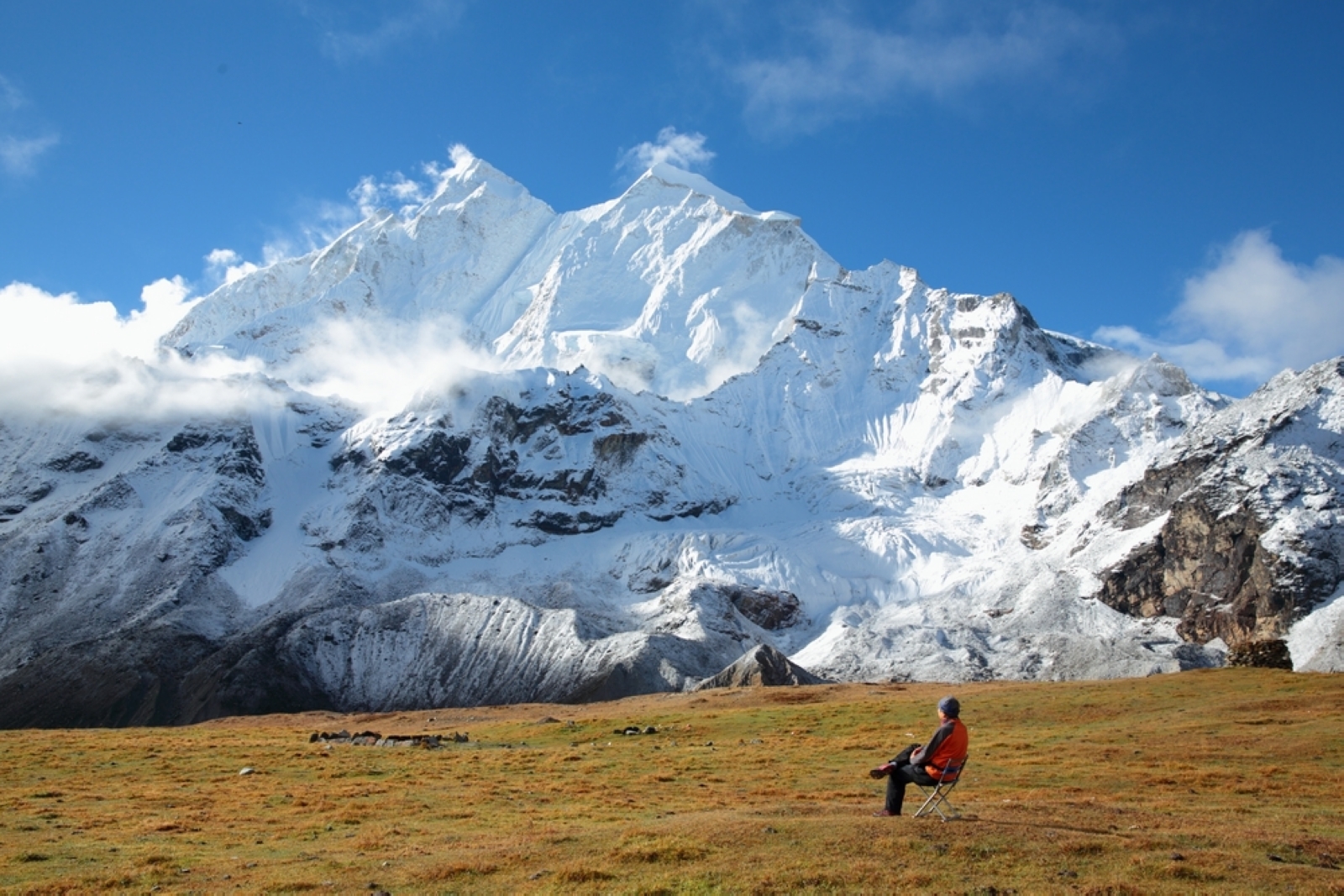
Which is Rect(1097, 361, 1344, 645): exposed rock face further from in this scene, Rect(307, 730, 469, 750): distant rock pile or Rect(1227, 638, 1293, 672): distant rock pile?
Rect(307, 730, 469, 750): distant rock pile

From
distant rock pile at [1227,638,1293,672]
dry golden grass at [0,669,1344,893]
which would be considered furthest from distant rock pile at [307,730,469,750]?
distant rock pile at [1227,638,1293,672]

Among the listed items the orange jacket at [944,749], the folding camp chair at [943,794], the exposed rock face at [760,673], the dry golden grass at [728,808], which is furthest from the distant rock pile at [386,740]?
the exposed rock face at [760,673]

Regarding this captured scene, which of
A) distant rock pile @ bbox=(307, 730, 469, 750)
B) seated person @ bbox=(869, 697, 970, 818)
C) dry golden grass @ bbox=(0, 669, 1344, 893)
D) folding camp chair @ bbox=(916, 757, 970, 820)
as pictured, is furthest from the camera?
distant rock pile @ bbox=(307, 730, 469, 750)

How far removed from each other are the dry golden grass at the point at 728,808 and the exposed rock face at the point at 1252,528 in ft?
368

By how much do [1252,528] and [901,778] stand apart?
175067 millimetres

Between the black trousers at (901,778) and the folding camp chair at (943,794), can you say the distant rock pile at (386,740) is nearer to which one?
the folding camp chair at (943,794)

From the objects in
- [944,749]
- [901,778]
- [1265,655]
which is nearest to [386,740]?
[901,778]

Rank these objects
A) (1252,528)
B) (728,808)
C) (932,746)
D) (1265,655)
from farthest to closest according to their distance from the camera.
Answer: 1. (1252,528)
2. (1265,655)
3. (728,808)
4. (932,746)

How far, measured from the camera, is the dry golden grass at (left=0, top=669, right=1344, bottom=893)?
20688 millimetres

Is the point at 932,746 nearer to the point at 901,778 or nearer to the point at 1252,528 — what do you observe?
the point at 901,778

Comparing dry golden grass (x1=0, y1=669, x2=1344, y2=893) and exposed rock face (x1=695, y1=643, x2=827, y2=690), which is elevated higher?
exposed rock face (x1=695, y1=643, x2=827, y2=690)

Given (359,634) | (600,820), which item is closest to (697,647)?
(359,634)

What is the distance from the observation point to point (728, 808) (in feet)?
98.6

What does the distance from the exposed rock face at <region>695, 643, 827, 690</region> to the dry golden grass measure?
7535 centimetres
